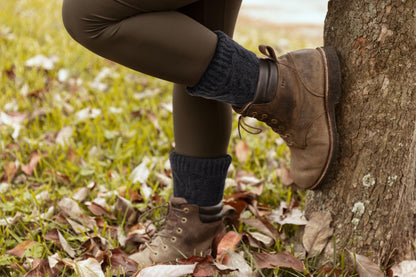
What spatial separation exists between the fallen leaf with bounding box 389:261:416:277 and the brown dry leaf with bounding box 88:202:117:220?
0.91m

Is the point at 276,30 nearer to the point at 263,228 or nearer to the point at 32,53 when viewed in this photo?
the point at 32,53

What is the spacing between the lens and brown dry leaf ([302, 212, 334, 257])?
4.32ft

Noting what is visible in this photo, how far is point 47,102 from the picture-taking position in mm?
2373

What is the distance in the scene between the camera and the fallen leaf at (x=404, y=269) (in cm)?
123

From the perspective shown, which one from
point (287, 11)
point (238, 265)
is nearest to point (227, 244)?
point (238, 265)

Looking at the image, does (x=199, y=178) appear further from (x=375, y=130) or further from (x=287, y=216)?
(x=375, y=130)

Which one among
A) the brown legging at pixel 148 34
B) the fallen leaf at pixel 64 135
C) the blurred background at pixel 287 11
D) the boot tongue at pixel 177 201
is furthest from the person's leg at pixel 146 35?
the blurred background at pixel 287 11

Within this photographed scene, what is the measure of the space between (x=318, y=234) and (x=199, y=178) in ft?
1.28

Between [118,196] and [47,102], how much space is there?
3.34 ft

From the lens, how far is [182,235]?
1379 millimetres

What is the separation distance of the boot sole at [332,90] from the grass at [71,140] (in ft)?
1.19

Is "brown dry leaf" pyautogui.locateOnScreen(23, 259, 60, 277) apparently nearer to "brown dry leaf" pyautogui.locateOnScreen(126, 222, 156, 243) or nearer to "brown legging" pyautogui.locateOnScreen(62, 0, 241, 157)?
"brown dry leaf" pyautogui.locateOnScreen(126, 222, 156, 243)

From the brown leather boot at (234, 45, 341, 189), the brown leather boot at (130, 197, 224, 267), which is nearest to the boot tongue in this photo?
the brown leather boot at (130, 197, 224, 267)

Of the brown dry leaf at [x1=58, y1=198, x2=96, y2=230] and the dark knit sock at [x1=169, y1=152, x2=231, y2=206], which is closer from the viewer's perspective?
the dark knit sock at [x1=169, y1=152, x2=231, y2=206]
